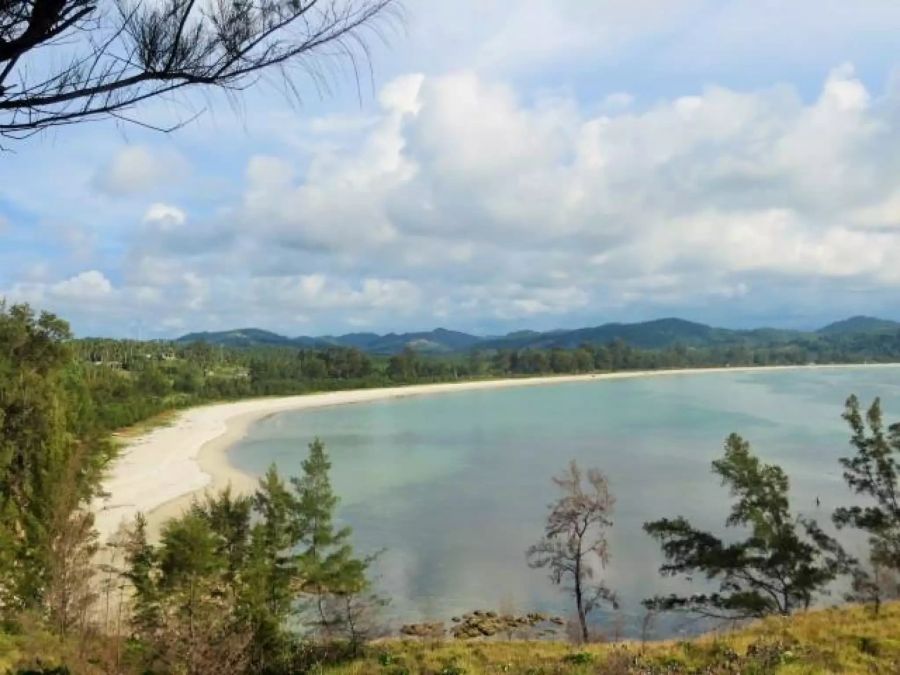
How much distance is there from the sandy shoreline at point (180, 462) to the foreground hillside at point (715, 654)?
61.9ft

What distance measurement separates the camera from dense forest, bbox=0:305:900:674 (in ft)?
41.2

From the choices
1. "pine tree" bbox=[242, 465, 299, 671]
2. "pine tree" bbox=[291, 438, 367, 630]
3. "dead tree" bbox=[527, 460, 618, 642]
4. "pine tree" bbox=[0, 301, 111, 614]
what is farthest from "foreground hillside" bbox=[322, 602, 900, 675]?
"pine tree" bbox=[0, 301, 111, 614]

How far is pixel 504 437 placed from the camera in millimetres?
60938

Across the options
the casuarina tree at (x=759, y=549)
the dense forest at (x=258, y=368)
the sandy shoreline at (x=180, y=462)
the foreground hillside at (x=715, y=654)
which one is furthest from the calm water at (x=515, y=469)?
the dense forest at (x=258, y=368)

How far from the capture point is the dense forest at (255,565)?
12.6 m

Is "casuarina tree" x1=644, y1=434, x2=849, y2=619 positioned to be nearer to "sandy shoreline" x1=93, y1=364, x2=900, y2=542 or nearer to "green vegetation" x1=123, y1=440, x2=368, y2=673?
"green vegetation" x1=123, y1=440, x2=368, y2=673

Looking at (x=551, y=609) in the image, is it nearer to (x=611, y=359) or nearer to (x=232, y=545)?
(x=232, y=545)

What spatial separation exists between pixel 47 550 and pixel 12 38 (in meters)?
16.0

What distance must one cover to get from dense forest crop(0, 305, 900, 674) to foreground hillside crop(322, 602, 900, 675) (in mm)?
288

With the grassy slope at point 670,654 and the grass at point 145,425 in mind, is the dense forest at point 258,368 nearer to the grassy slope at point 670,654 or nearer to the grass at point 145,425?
the grass at point 145,425

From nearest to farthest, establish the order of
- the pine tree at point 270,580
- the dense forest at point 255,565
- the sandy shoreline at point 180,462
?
the dense forest at point 255,565 → the pine tree at point 270,580 → the sandy shoreline at point 180,462

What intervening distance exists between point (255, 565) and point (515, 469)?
3013cm

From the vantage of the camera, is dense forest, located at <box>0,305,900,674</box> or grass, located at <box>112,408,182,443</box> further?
grass, located at <box>112,408,182,443</box>

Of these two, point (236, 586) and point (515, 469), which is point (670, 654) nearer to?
point (236, 586)
